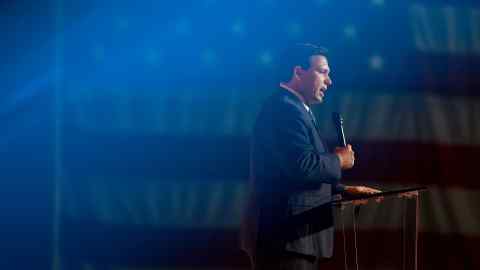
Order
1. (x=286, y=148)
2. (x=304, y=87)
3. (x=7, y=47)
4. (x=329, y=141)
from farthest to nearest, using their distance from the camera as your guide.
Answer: (x=329, y=141) → (x=7, y=47) → (x=304, y=87) → (x=286, y=148)

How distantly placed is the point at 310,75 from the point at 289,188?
0.52 metres

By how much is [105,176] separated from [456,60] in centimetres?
229

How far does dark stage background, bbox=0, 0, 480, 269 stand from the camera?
4.54m

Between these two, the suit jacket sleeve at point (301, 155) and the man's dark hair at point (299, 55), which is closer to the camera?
the suit jacket sleeve at point (301, 155)

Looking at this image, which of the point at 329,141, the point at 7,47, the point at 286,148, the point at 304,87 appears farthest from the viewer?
the point at 329,141

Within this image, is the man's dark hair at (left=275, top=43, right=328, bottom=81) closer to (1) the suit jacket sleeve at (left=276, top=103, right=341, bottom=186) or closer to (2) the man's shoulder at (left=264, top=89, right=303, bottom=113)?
(2) the man's shoulder at (left=264, top=89, right=303, bottom=113)

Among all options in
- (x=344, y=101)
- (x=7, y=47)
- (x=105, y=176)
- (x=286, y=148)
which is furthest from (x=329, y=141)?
→ (x=7, y=47)

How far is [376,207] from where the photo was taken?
481cm

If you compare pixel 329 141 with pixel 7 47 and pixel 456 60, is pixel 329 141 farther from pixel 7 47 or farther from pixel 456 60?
pixel 7 47

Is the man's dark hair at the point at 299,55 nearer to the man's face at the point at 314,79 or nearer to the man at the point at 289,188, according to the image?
the man's face at the point at 314,79

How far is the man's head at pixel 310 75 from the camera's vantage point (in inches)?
133

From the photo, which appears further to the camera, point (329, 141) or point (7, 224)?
point (329, 141)

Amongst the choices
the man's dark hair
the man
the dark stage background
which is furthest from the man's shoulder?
the dark stage background

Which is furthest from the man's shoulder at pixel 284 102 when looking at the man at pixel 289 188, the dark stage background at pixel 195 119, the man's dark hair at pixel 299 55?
the dark stage background at pixel 195 119
